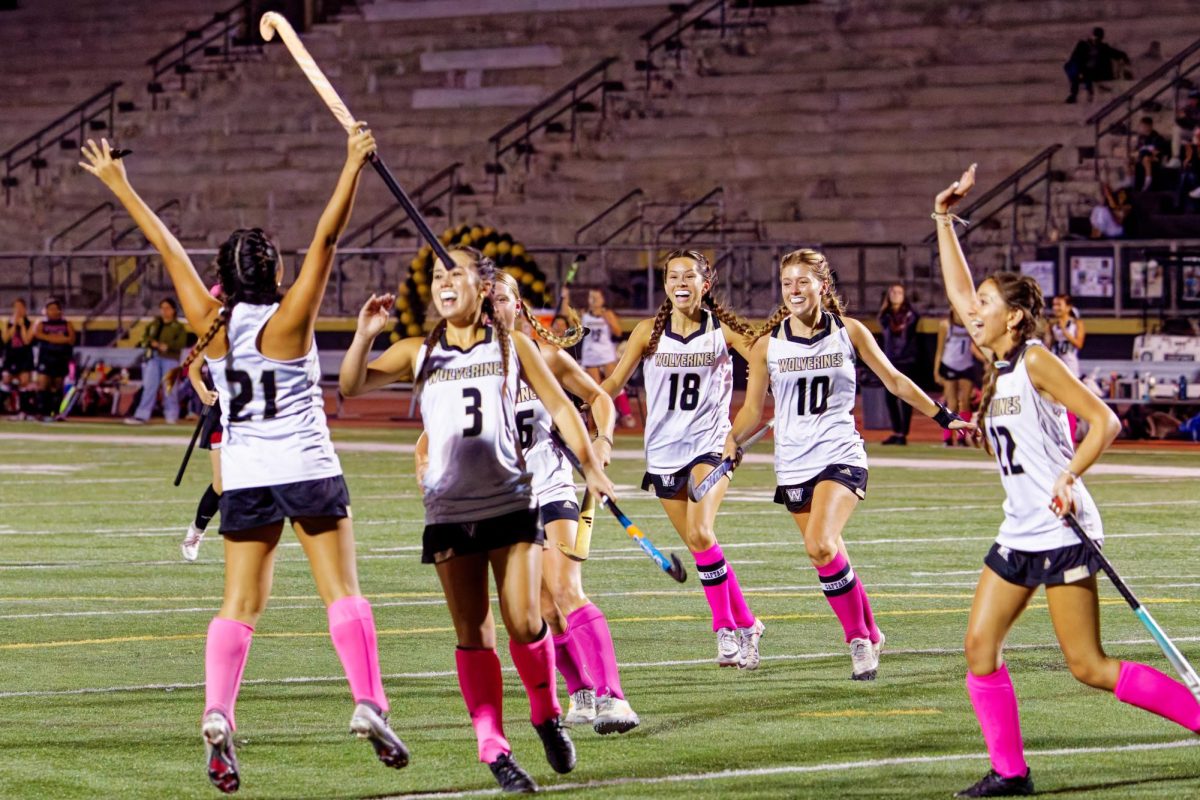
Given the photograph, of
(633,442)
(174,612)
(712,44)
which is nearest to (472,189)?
(712,44)

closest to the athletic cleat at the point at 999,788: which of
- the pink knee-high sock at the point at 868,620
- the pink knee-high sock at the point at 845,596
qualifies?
the pink knee-high sock at the point at 845,596

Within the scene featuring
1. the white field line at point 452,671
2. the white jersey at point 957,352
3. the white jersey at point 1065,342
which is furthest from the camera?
the white jersey at point 957,352

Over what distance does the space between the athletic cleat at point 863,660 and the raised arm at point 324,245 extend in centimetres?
372

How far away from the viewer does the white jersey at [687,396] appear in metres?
11.5

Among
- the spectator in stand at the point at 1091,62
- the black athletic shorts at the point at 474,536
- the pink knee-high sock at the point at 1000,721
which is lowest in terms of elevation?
the pink knee-high sock at the point at 1000,721

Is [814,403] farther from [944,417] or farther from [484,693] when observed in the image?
[484,693]

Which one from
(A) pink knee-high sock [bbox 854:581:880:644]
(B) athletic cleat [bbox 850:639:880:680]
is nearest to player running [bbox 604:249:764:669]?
(A) pink knee-high sock [bbox 854:581:880:644]

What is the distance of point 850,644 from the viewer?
10328mm

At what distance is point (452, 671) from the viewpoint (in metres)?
10.5

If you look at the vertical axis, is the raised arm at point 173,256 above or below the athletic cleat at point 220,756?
above

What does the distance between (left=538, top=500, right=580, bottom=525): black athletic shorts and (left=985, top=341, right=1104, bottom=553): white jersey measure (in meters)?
2.14

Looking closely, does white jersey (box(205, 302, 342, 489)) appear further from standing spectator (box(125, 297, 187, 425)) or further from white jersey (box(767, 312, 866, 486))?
standing spectator (box(125, 297, 187, 425))

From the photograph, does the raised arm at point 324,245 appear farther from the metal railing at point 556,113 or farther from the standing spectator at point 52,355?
the metal railing at point 556,113

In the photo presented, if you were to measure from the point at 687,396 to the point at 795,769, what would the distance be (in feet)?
12.5
